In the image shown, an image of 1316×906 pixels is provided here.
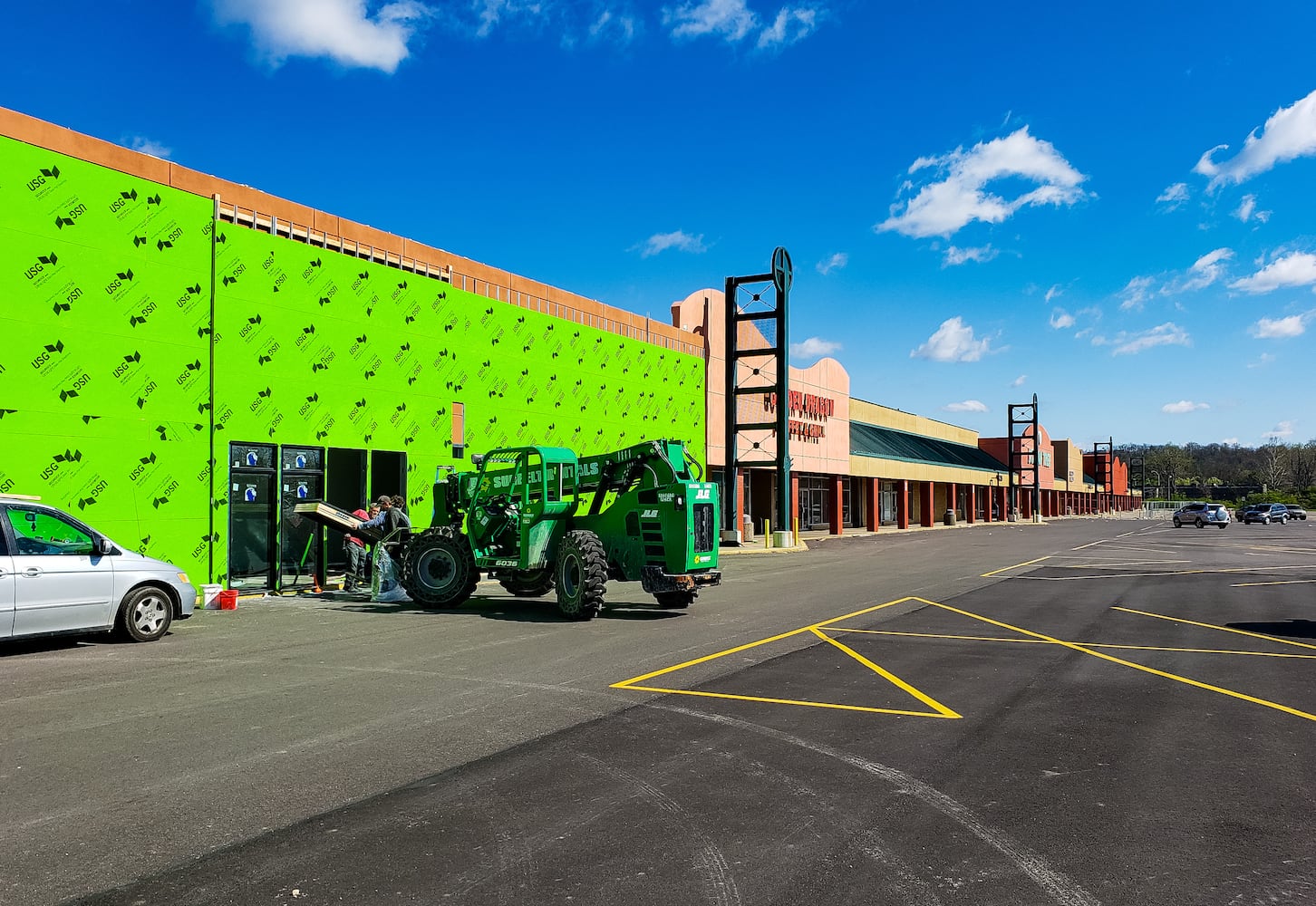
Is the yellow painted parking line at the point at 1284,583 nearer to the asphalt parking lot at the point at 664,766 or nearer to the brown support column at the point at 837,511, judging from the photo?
the asphalt parking lot at the point at 664,766

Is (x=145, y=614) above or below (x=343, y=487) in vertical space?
below

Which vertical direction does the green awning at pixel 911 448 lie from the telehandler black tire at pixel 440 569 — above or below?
above

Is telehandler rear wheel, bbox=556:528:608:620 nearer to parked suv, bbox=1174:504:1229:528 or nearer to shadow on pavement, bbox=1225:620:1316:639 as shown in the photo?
shadow on pavement, bbox=1225:620:1316:639

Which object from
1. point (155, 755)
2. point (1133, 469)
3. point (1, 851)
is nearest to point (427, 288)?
point (155, 755)

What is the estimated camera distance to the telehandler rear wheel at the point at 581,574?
45.4 ft

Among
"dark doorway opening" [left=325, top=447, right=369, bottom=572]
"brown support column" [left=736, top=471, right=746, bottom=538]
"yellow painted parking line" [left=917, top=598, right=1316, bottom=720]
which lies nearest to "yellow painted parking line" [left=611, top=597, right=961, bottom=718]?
"yellow painted parking line" [left=917, top=598, right=1316, bottom=720]

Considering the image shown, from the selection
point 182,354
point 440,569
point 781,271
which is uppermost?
point 781,271

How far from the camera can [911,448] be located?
67.0 m

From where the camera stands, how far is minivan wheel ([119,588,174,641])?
11.7m

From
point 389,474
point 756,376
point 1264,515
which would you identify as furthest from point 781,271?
point 1264,515

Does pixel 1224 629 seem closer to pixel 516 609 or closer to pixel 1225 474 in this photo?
pixel 516 609

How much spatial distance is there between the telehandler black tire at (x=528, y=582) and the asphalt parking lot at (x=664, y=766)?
8.92ft

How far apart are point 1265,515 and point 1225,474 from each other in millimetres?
136061

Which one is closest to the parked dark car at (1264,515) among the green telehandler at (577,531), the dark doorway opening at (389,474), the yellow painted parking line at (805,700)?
the dark doorway opening at (389,474)
